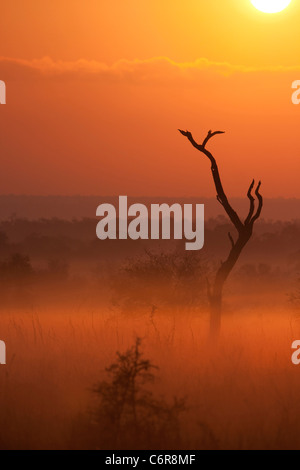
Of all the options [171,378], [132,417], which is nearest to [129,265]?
[171,378]

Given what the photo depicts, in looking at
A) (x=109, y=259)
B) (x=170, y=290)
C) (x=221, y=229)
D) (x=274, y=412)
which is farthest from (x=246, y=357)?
(x=221, y=229)

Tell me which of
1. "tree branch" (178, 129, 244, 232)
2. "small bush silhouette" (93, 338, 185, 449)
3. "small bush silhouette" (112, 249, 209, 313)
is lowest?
"small bush silhouette" (93, 338, 185, 449)

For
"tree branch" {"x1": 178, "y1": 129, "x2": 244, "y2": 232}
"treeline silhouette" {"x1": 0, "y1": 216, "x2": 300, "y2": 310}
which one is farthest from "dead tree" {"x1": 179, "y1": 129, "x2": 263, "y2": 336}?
"treeline silhouette" {"x1": 0, "y1": 216, "x2": 300, "y2": 310}

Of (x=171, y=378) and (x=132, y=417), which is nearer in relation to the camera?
Answer: (x=132, y=417)

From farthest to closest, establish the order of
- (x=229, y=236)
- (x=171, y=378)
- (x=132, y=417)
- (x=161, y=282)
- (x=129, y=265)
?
(x=129, y=265)
(x=161, y=282)
(x=229, y=236)
(x=171, y=378)
(x=132, y=417)

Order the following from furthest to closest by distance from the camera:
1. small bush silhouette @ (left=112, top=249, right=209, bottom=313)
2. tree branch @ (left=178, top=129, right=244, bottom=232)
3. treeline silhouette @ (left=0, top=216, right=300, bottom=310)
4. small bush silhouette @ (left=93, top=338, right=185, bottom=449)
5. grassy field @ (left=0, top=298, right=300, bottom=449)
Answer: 1. treeline silhouette @ (left=0, top=216, right=300, bottom=310)
2. small bush silhouette @ (left=112, top=249, right=209, bottom=313)
3. tree branch @ (left=178, top=129, right=244, bottom=232)
4. grassy field @ (left=0, top=298, right=300, bottom=449)
5. small bush silhouette @ (left=93, top=338, right=185, bottom=449)

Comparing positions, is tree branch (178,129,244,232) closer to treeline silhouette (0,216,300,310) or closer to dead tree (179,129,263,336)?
dead tree (179,129,263,336)

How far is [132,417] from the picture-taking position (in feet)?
32.2

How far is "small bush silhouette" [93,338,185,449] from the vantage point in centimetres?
916

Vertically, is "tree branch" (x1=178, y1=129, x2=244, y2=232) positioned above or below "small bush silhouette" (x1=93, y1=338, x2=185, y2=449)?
above

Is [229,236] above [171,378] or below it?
above

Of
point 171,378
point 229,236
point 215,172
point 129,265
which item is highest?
point 215,172

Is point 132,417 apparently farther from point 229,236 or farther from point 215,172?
point 215,172

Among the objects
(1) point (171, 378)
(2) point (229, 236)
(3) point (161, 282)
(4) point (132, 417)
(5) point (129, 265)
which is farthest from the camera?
(5) point (129, 265)
